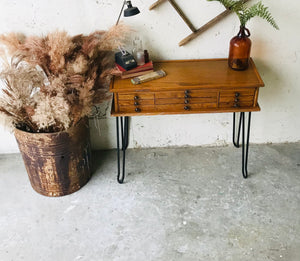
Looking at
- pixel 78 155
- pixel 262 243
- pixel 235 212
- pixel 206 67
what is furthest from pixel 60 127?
pixel 262 243

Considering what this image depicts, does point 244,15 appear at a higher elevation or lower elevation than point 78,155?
higher

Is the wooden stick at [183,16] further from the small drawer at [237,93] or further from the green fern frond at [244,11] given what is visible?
the small drawer at [237,93]

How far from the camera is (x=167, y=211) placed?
2.63 metres

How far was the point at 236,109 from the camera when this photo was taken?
2545mm

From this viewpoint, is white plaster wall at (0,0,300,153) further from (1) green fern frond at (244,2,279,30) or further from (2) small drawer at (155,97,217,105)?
(2) small drawer at (155,97,217,105)

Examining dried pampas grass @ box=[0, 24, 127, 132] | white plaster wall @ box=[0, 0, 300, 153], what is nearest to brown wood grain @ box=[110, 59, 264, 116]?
dried pampas grass @ box=[0, 24, 127, 132]

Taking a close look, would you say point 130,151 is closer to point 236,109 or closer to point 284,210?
point 236,109

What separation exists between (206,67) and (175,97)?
0.40 meters

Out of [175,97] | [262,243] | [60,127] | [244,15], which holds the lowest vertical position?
[262,243]

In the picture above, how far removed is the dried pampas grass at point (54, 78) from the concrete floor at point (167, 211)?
0.62 m

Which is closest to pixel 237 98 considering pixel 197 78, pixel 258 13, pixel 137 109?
pixel 197 78

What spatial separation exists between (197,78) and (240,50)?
367 mm

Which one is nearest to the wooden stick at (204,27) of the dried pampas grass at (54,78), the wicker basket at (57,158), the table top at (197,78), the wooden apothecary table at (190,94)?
the table top at (197,78)

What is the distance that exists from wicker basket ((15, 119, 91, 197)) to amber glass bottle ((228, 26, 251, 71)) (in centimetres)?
119
